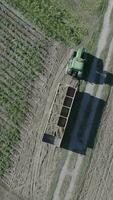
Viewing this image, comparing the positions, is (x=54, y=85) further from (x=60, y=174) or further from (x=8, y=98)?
(x=60, y=174)

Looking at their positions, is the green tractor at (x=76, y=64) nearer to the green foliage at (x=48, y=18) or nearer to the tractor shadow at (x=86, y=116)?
the tractor shadow at (x=86, y=116)

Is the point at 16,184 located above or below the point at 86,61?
below

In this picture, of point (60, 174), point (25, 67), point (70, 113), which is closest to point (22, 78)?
point (25, 67)

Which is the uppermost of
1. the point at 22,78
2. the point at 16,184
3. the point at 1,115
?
the point at 22,78

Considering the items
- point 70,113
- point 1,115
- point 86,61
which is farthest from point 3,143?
point 86,61

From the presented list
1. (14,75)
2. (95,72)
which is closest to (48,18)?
(14,75)

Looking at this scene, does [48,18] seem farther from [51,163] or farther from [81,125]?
[51,163]

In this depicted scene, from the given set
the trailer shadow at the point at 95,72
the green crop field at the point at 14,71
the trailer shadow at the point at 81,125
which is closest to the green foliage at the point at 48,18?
the green crop field at the point at 14,71
